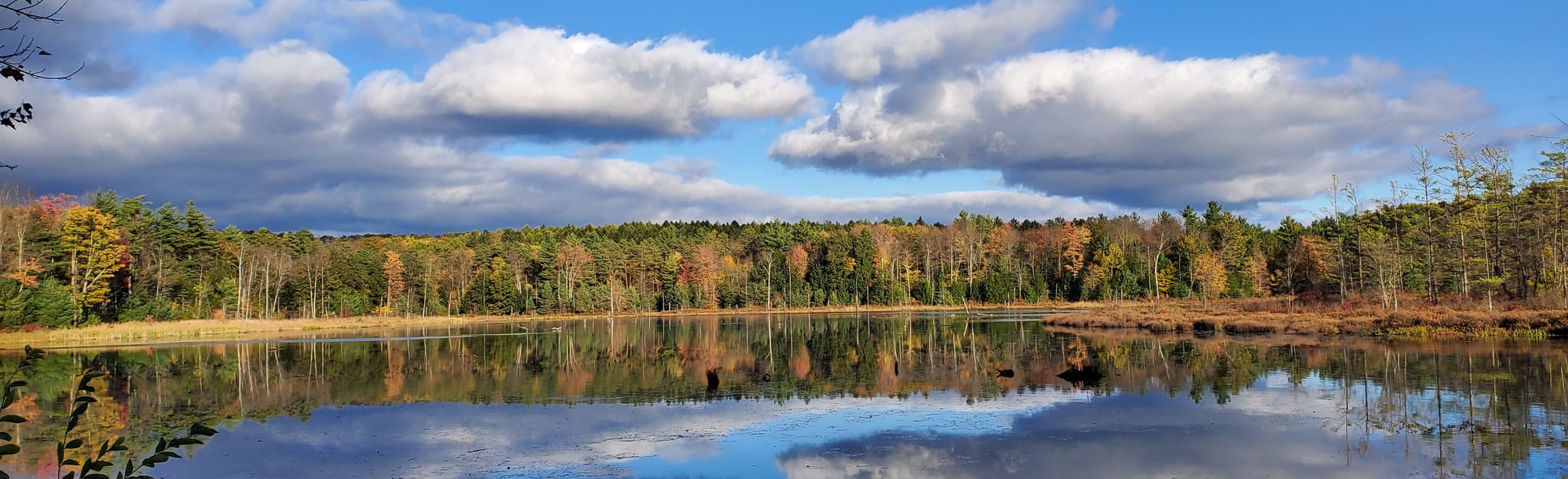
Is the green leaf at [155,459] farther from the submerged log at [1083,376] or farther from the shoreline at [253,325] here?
the shoreline at [253,325]

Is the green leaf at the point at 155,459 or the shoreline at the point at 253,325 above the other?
the green leaf at the point at 155,459

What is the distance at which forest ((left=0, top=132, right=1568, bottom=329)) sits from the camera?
48.0 m

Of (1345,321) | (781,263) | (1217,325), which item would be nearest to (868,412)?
(1345,321)

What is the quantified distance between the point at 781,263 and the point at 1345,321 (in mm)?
77826

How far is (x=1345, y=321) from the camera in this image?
4181 cm

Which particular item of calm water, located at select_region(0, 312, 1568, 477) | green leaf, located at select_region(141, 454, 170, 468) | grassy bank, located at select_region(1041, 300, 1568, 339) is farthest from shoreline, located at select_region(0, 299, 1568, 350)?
green leaf, located at select_region(141, 454, 170, 468)

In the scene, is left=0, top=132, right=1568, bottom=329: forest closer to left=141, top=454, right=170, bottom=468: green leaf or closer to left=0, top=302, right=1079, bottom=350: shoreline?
left=0, top=302, right=1079, bottom=350: shoreline

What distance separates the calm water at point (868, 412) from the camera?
15086 millimetres

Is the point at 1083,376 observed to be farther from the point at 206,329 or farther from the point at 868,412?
the point at 206,329

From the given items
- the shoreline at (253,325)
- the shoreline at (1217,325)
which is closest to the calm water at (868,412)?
the shoreline at (1217,325)

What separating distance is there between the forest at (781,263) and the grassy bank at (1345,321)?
3.81 m

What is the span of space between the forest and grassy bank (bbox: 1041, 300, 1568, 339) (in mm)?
3810

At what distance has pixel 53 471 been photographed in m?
15.5

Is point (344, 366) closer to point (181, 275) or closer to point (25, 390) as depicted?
point (25, 390)
